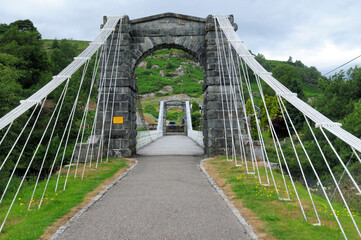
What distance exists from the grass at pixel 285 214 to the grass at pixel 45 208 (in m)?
2.41

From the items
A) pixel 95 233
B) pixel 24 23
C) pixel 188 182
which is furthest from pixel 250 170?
pixel 24 23

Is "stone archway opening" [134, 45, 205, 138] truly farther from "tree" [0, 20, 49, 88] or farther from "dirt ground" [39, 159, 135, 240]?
"dirt ground" [39, 159, 135, 240]

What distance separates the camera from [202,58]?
10.2m

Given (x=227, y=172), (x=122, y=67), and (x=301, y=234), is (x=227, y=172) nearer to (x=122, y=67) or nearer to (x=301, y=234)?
(x=301, y=234)

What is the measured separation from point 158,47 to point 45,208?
24.2 feet

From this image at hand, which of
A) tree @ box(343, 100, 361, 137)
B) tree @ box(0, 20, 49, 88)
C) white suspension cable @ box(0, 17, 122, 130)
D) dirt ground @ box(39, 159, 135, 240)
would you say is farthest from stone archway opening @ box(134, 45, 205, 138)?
dirt ground @ box(39, 159, 135, 240)

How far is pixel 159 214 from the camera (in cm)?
385

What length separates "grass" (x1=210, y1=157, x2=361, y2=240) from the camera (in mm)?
3109

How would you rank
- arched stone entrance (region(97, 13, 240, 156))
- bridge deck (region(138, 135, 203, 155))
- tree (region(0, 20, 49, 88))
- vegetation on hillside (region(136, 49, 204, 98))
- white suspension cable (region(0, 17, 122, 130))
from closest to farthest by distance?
1. white suspension cable (region(0, 17, 122, 130))
2. arched stone entrance (region(97, 13, 240, 156))
3. bridge deck (region(138, 135, 203, 155))
4. tree (region(0, 20, 49, 88))
5. vegetation on hillside (region(136, 49, 204, 98))

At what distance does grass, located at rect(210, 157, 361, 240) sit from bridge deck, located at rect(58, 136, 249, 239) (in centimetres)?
36

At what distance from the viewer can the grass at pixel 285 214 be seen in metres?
3.11

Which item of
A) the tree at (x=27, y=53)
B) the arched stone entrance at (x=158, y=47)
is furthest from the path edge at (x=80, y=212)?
the tree at (x=27, y=53)

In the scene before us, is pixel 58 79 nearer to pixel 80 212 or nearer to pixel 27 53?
pixel 80 212

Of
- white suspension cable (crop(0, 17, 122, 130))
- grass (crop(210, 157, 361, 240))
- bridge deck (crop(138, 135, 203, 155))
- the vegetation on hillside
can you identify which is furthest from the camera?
the vegetation on hillside
